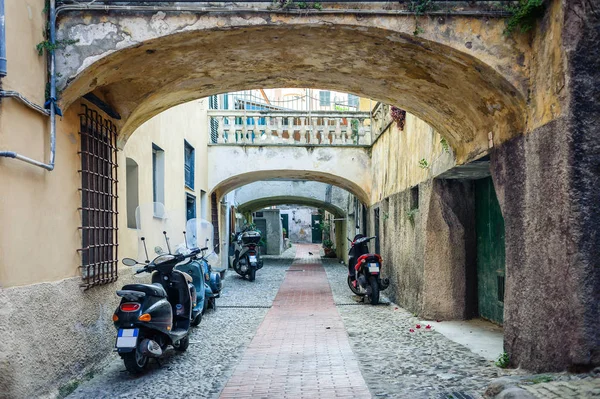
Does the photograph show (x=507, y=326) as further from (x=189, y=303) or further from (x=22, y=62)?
(x=22, y=62)

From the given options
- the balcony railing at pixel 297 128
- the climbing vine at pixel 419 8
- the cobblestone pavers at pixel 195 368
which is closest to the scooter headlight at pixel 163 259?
the cobblestone pavers at pixel 195 368

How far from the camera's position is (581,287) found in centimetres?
372

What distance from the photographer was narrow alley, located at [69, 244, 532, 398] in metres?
4.47

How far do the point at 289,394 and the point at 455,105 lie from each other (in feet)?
10.7

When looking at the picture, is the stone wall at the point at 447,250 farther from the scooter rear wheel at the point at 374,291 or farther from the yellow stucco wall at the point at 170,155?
the yellow stucco wall at the point at 170,155

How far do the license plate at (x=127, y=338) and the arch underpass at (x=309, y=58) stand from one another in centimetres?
193

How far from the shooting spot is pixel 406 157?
9.15 meters

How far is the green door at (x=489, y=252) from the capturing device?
6688 millimetres

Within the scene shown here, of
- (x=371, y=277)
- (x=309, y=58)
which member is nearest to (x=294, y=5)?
(x=309, y=58)

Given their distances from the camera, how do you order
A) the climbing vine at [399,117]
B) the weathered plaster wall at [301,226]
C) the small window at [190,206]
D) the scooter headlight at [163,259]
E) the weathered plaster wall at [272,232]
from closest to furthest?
1. the scooter headlight at [163,259]
2. the climbing vine at [399,117]
3. the small window at [190,206]
4. the weathered plaster wall at [272,232]
5. the weathered plaster wall at [301,226]

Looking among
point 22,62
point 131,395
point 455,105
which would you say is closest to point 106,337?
point 131,395

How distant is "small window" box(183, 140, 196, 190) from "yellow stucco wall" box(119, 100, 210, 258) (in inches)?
4.5

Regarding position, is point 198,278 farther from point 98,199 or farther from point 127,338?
point 127,338

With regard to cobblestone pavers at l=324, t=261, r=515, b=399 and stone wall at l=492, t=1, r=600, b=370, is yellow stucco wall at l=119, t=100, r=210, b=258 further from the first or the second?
stone wall at l=492, t=1, r=600, b=370
